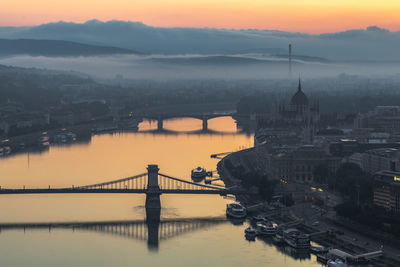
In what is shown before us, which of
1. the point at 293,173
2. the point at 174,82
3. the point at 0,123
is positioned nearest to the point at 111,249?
the point at 293,173

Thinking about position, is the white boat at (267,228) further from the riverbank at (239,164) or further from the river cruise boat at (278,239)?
the riverbank at (239,164)

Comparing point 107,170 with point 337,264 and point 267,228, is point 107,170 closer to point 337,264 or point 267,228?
point 267,228

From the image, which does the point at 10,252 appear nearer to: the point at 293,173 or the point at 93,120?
the point at 293,173

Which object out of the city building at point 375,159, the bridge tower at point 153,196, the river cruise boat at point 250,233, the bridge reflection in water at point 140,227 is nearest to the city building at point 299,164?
the city building at point 375,159

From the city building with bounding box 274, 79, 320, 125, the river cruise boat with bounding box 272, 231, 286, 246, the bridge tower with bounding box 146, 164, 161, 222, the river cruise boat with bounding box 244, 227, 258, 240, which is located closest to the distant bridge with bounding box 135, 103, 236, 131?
the city building with bounding box 274, 79, 320, 125

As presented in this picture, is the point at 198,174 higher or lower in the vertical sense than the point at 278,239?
higher

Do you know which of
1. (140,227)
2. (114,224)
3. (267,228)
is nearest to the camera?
(267,228)

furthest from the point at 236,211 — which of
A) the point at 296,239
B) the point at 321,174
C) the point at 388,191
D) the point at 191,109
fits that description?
the point at 191,109

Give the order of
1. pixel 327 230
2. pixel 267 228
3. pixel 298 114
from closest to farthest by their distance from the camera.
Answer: pixel 327 230 → pixel 267 228 → pixel 298 114
